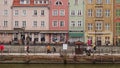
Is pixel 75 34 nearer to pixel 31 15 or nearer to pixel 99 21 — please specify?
pixel 99 21

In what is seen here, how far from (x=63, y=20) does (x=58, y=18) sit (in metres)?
1.10

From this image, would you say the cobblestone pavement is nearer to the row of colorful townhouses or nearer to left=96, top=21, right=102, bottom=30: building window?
the row of colorful townhouses

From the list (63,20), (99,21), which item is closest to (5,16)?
(63,20)

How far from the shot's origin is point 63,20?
7738 cm

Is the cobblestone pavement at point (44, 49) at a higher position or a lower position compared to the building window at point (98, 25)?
lower

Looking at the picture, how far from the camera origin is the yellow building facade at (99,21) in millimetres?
76188

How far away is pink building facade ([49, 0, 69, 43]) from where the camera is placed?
76375 millimetres

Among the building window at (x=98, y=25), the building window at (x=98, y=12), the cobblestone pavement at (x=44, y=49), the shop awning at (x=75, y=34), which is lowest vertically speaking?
the cobblestone pavement at (x=44, y=49)

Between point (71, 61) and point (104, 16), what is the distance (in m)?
29.9

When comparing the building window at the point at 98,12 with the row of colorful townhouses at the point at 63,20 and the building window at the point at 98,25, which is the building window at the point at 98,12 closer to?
the row of colorful townhouses at the point at 63,20

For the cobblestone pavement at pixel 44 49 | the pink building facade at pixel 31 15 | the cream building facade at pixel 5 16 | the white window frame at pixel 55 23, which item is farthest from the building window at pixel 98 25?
the cobblestone pavement at pixel 44 49

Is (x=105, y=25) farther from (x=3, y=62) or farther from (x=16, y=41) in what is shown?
(x=3, y=62)

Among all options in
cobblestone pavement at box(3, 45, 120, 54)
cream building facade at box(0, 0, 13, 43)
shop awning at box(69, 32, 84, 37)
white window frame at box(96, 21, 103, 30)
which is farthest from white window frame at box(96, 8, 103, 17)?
cobblestone pavement at box(3, 45, 120, 54)

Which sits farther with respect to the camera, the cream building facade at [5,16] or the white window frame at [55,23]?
the white window frame at [55,23]
